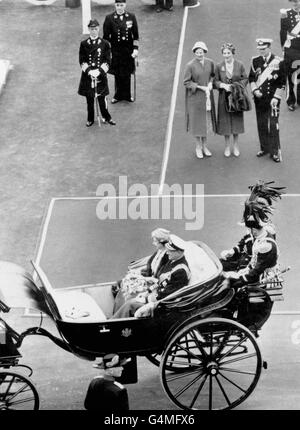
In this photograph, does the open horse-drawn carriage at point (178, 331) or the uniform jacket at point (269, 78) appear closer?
the open horse-drawn carriage at point (178, 331)

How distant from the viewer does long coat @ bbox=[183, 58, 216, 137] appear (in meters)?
14.7

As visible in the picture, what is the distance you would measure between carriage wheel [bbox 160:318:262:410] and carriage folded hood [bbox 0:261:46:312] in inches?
52.0

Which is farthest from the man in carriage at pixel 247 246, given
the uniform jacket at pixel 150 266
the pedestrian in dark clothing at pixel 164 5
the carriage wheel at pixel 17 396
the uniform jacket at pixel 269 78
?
the pedestrian in dark clothing at pixel 164 5

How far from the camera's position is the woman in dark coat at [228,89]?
14.6 meters

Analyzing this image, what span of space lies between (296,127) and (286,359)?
602 centimetres

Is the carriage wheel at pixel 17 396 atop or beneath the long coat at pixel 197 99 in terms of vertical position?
beneath

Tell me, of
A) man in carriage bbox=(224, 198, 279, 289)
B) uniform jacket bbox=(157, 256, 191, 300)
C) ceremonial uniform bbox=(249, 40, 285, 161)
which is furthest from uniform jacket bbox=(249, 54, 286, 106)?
uniform jacket bbox=(157, 256, 191, 300)

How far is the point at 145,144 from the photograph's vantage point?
627 inches

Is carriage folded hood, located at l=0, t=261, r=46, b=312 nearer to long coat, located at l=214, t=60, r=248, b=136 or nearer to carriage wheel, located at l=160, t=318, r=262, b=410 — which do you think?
carriage wheel, located at l=160, t=318, r=262, b=410

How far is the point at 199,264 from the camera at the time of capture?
10.3 metres

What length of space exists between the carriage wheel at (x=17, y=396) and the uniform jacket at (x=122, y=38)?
793cm

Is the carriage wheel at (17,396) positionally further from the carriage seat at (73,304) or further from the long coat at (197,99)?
the long coat at (197,99)

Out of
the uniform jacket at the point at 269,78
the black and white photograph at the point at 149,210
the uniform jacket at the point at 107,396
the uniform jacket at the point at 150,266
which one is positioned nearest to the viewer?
the uniform jacket at the point at 107,396
